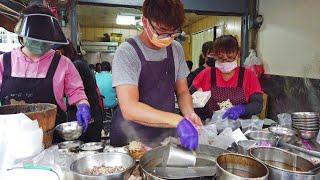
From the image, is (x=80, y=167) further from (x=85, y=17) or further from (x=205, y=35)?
(x=85, y=17)

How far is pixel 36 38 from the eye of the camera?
64.7 inches

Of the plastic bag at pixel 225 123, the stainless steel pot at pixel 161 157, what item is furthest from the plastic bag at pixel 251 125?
the stainless steel pot at pixel 161 157

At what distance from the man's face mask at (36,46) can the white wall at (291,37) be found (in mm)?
3212

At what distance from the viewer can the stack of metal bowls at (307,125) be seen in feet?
5.80

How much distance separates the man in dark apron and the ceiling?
178 inches

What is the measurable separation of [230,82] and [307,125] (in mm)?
859

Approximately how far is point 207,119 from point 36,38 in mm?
1496

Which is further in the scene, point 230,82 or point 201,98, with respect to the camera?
point 230,82

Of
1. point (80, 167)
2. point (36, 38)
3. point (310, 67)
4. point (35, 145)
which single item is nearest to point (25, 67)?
point (36, 38)

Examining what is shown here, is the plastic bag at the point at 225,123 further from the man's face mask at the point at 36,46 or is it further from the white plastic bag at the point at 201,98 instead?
the man's face mask at the point at 36,46

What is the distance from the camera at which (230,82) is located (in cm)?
254

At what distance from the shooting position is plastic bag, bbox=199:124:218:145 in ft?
5.24

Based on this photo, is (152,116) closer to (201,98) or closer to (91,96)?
(201,98)

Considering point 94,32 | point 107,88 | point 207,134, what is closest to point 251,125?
point 207,134
